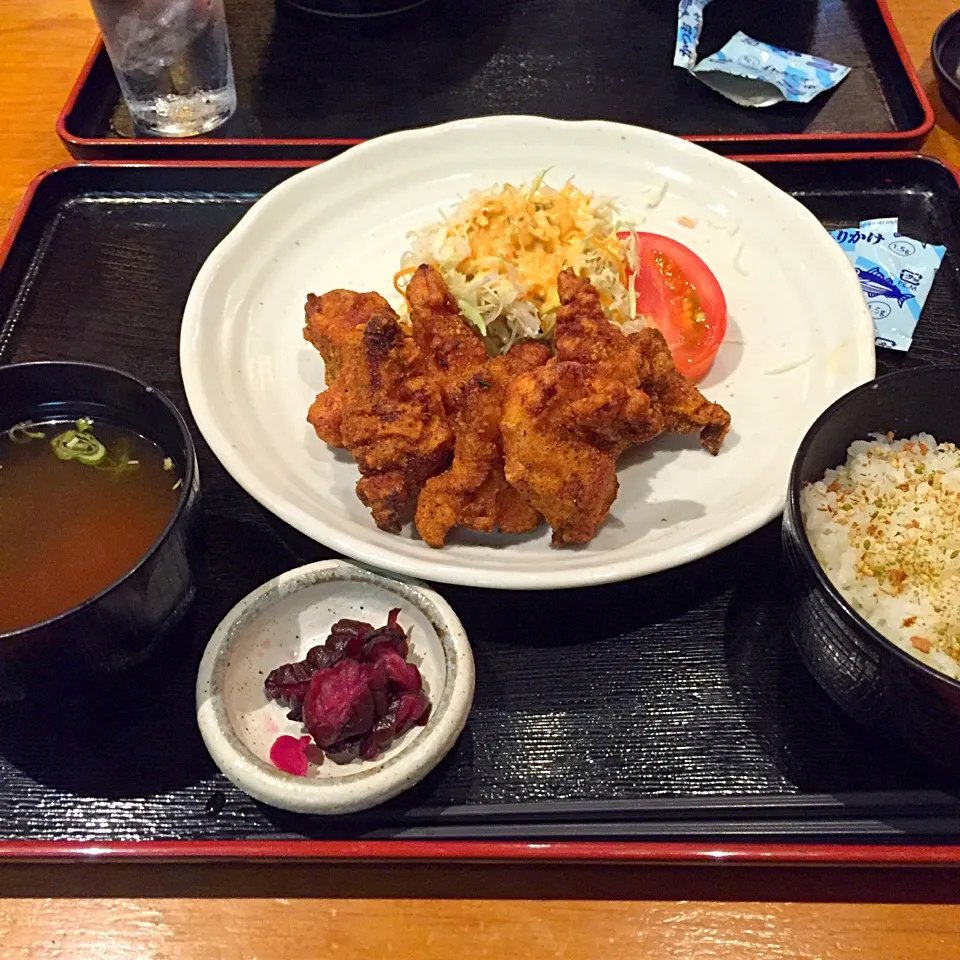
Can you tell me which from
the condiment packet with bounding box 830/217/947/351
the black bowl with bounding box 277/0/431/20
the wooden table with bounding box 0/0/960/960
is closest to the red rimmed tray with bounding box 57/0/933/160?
the black bowl with bounding box 277/0/431/20

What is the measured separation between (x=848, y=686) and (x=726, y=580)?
1.35 feet

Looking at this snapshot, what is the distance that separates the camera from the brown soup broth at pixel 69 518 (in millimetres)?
1689

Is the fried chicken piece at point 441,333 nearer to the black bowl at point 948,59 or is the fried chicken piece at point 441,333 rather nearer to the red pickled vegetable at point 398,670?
the red pickled vegetable at point 398,670

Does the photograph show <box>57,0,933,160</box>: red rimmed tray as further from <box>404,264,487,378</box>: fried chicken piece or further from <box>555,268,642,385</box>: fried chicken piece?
<box>555,268,642,385</box>: fried chicken piece

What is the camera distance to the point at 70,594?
66.0 inches

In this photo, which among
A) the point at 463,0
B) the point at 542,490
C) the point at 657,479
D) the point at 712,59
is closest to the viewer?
the point at 542,490

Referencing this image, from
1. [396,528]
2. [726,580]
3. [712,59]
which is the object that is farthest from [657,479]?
[712,59]

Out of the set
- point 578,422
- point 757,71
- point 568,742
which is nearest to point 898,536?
point 578,422

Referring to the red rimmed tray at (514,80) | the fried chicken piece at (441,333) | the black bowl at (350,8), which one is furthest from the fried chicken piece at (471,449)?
the black bowl at (350,8)

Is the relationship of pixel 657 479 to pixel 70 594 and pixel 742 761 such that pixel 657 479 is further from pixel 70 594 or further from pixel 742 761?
pixel 70 594

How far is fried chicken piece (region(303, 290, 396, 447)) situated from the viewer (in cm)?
207

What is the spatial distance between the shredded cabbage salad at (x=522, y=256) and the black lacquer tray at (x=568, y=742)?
791 mm

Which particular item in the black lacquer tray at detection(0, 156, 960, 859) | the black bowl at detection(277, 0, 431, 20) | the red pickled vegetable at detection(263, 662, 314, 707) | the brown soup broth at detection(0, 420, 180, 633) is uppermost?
the black bowl at detection(277, 0, 431, 20)

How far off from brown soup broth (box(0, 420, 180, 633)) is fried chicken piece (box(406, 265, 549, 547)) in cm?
57
